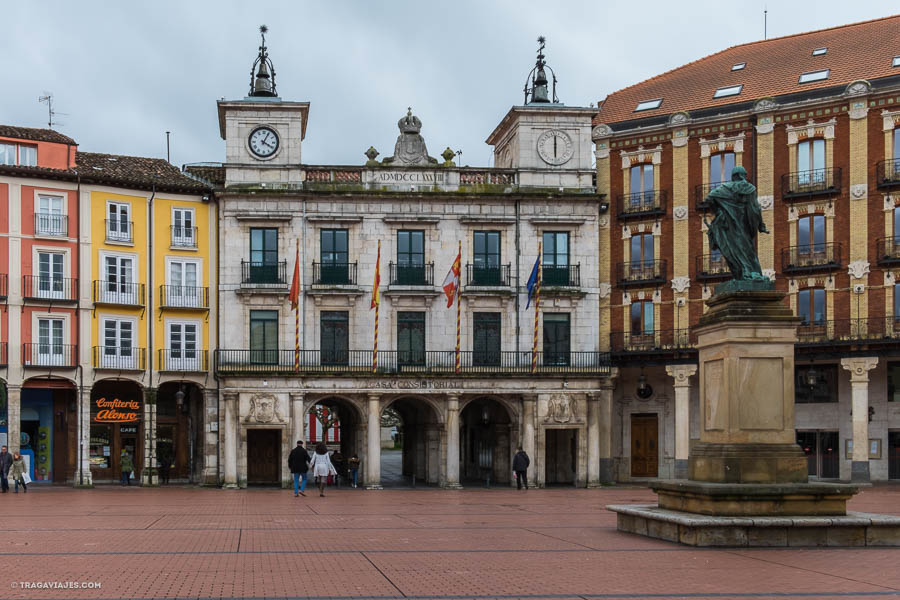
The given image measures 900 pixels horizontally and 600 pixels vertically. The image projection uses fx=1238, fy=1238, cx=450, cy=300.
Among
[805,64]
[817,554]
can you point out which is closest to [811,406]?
[805,64]

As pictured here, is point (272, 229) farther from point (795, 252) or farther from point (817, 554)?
point (817, 554)

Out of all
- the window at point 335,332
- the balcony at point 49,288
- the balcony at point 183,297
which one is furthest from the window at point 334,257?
the balcony at point 49,288

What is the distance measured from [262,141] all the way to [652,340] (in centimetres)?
1899

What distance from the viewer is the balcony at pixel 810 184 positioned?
51.1 meters

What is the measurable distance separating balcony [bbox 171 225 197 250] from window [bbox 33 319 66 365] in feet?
19.0

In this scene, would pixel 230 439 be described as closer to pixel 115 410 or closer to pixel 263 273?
pixel 115 410

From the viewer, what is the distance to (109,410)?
5266 centimetres

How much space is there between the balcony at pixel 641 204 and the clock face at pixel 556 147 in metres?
3.38

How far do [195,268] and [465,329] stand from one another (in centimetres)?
1186

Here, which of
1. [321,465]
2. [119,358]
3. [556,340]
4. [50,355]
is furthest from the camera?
[556,340]

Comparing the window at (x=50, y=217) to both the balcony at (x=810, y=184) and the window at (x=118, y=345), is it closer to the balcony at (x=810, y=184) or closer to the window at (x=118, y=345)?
the window at (x=118, y=345)

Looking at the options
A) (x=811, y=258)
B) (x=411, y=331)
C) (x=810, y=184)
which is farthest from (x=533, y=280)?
(x=810, y=184)

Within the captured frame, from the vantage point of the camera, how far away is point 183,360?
52312 mm

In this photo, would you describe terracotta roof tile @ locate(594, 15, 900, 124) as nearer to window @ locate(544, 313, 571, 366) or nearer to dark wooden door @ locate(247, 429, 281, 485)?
window @ locate(544, 313, 571, 366)
